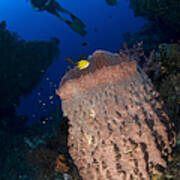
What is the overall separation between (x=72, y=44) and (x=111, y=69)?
95.0 m

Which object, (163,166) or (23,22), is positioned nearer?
(163,166)

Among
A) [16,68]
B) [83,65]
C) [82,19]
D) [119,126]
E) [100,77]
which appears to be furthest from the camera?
[82,19]

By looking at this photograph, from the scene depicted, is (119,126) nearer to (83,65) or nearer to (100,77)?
(100,77)

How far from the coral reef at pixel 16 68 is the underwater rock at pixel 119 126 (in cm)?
912

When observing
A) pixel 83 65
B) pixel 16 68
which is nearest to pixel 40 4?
pixel 16 68

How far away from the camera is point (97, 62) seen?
243 centimetres

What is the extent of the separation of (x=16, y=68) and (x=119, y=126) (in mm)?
12152

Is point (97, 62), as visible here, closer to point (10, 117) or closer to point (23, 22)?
point (10, 117)

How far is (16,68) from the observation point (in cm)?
1230

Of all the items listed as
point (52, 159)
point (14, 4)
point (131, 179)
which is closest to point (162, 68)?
point (131, 179)

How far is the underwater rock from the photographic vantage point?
1967 mm

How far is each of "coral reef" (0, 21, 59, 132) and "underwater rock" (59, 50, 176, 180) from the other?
912 centimetres


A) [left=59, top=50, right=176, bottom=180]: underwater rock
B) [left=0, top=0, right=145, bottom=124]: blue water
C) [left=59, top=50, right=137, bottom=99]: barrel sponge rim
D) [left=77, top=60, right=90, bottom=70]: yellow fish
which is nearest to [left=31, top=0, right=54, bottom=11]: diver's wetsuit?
[left=77, top=60, right=90, bottom=70]: yellow fish

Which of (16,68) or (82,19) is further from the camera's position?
(82,19)
